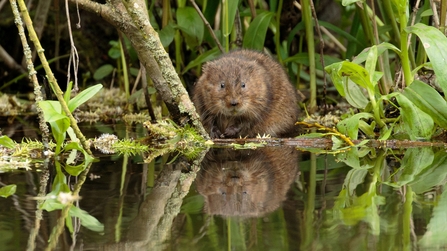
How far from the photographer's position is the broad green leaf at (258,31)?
5.59 metres

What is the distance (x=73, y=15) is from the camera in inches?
304

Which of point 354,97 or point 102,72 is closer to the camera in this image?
point 354,97

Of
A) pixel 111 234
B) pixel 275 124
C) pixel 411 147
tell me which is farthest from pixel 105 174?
pixel 275 124

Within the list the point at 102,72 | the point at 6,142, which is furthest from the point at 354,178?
the point at 102,72

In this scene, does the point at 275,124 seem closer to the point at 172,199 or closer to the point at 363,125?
the point at 363,125

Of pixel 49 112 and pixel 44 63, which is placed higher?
pixel 44 63

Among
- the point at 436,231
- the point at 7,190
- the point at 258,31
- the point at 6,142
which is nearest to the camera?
the point at 436,231

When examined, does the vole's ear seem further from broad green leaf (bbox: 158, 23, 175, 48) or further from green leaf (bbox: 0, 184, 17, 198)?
green leaf (bbox: 0, 184, 17, 198)

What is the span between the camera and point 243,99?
15.9ft

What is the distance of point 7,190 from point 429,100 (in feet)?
7.66

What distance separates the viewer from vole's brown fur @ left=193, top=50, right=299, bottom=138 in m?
4.85

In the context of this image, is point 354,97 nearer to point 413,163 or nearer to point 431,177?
point 413,163

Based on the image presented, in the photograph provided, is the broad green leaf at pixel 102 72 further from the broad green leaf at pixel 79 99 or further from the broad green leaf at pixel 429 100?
the broad green leaf at pixel 429 100

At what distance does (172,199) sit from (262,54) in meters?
2.84
